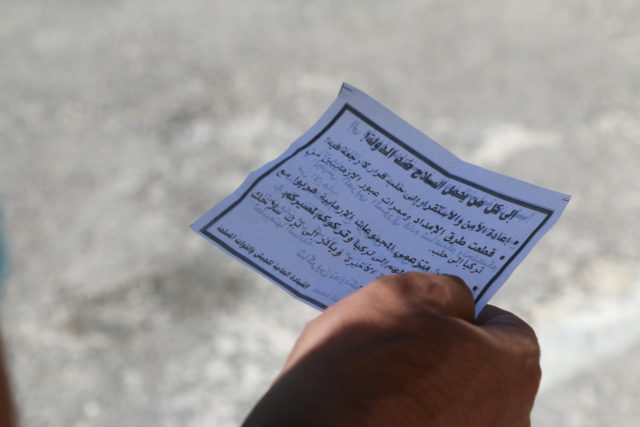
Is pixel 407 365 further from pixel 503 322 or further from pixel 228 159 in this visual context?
pixel 228 159

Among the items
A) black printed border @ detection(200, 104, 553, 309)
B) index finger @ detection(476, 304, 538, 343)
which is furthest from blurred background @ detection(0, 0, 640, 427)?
index finger @ detection(476, 304, 538, 343)

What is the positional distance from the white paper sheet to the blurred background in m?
0.90

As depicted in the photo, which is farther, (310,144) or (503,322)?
(310,144)

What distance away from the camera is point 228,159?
98.4 inches

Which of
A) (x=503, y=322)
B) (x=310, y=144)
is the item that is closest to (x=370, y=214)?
(x=310, y=144)

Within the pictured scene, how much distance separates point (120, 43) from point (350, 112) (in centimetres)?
215

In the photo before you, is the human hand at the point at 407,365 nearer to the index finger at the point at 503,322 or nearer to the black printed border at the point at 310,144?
the index finger at the point at 503,322

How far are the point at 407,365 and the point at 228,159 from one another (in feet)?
6.07

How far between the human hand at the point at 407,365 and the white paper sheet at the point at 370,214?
0.46ft

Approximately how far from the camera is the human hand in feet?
2.22

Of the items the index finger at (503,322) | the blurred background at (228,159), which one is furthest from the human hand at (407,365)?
the blurred background at (228,159)

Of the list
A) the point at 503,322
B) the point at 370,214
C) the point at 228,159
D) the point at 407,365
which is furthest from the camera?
the point at 228,159

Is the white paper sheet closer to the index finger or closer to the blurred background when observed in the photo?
the index finger

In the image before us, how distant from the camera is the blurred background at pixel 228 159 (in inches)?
74.9
